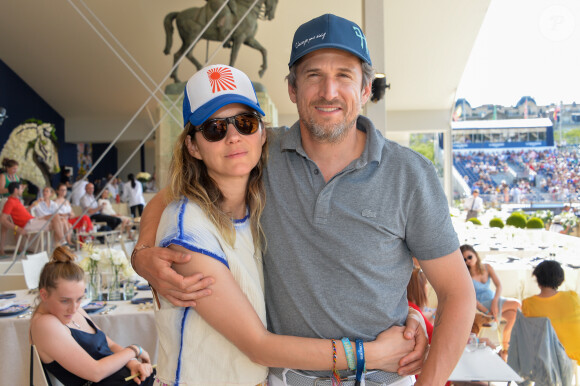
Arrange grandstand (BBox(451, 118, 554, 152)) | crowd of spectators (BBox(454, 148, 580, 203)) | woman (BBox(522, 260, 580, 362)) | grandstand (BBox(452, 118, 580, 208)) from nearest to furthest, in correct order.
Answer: woman (BBox(522, 260, 580, 362)), crowd of spectators (BBox(454, 148, 580, 203)), grandstand (BBox(452, 118, 580, 208)), grandstand (BBox(451, 118, 554, 152))

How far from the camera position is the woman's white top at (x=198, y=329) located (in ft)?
3.95

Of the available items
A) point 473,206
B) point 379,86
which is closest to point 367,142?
point 379,86

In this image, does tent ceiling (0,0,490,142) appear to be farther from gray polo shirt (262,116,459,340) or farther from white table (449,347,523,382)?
gray polo shirt (262,116,459,340)

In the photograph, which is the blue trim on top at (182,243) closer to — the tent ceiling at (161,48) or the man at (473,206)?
the tent ceiling at (161,48)

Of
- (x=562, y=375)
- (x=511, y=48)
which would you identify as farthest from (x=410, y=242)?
(x=511, y=48)

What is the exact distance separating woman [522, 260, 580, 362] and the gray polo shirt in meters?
3.11

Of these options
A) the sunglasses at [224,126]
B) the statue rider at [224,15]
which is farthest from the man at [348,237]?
the statue rider at [224,15]

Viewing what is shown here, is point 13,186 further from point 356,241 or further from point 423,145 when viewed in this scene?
point 423,145

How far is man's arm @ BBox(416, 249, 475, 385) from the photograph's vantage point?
1.27 meters

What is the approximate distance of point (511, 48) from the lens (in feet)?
52.1

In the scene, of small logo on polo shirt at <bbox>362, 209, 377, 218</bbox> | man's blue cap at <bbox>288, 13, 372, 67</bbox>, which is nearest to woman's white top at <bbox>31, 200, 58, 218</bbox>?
man's blue cap at <bbox>288, 13, 372, 67</bbox>

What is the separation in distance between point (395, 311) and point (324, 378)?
0.26m

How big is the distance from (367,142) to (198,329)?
2.16 ft

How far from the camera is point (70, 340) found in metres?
2.47
